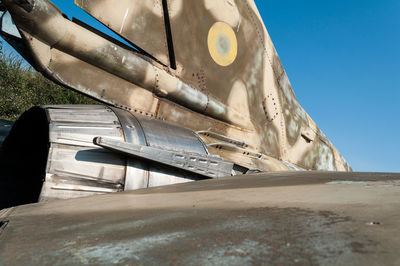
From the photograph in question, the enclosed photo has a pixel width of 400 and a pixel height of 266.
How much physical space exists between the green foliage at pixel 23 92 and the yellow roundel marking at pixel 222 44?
32.9 ft

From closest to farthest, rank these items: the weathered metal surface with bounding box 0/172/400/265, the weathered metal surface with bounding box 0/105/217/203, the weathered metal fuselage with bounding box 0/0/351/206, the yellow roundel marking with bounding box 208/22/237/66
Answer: the weathered metal surface with bounding box 0/172/400/265, the weathered metal surface with bounding box 0/105/217/203, the weathered metal fuselage with bounding box 0/0/351/206, the yellow roundel marking with bounding box 208/22/237/66

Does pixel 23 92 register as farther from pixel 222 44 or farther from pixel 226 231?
pixel 226 231

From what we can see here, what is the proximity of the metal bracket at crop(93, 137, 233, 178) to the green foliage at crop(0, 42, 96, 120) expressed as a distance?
11445mm

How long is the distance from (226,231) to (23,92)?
1657cm

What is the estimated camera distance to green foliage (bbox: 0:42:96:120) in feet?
46.1

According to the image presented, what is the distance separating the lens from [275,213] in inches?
50.8

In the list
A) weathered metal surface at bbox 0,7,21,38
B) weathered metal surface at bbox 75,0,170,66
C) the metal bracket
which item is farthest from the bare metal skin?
the metal bracket

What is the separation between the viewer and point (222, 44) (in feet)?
15.1

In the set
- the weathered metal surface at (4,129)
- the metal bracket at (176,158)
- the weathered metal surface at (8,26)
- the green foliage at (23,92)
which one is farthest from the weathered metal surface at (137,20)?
the green foliage at (23,92)

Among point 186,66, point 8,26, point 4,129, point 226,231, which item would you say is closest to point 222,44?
point 186,66

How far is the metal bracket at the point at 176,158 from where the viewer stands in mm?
2549

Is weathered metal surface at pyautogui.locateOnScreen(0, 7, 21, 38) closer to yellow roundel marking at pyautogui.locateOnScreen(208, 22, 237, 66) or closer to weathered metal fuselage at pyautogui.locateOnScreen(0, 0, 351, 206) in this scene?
weathered metal fuselage at pyautogui.locateOnScreen(0, 0, 351, 206)

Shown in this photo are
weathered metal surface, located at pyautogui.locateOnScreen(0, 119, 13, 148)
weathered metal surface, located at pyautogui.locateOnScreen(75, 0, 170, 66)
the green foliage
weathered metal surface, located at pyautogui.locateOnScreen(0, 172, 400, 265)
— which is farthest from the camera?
the green foliage

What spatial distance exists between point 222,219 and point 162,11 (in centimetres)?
318
